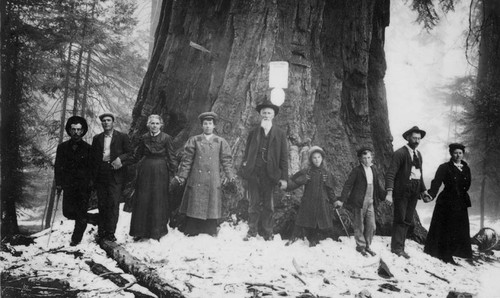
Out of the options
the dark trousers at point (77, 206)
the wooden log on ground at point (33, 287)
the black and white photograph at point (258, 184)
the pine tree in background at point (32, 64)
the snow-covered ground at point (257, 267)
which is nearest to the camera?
the wooden log on ground at point (33, 287)

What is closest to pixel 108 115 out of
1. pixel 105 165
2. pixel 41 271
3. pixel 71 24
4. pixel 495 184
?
pixel 105 165

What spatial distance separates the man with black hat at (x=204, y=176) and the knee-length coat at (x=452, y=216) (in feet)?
12.3

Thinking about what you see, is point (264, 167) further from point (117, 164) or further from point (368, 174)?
point (117, 164)

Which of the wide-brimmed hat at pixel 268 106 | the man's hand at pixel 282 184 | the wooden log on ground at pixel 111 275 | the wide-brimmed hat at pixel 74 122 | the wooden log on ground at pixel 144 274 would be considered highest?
the wide-brimmed hat at pixel 268 106

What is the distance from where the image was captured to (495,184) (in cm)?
1148

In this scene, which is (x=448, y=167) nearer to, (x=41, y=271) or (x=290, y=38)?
(x=290, y=38)

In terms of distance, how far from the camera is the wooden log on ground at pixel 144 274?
12.5ft

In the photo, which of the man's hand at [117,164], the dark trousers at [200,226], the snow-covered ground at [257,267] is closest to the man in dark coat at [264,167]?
the snow-covered ground at [257,267]

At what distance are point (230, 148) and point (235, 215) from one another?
115cm

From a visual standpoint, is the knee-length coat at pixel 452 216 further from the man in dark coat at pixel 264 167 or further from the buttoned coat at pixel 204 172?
the buttoned coat at pixel 204 172

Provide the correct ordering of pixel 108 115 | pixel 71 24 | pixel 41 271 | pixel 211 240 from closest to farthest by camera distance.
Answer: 1. pixel 41 271
2. pixel 211 240
3. pixel 108 115
4. pixel 71 24

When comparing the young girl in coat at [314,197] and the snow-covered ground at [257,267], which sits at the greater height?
the young girl in coat at [314,197]

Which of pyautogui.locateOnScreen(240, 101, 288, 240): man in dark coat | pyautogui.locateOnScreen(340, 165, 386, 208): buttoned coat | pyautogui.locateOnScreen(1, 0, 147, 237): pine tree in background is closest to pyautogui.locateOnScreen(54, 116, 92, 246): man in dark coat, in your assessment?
pyautogui.locateOnScreen(240, 101, 288, 240): man in dark coat

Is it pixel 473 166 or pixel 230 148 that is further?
pixel 473 166
